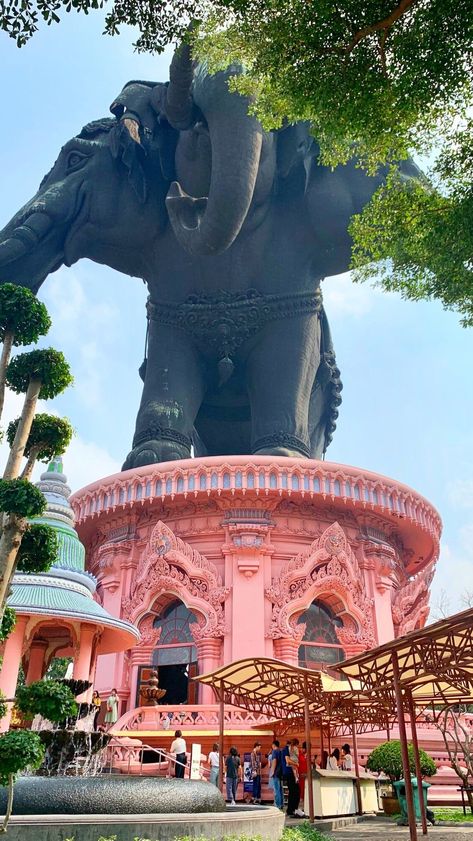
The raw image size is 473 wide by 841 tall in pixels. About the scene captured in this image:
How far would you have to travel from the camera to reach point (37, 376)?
8141 millimetres

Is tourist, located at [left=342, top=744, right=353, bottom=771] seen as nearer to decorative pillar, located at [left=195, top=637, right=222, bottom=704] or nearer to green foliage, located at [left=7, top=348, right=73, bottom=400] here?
decorative pillar, located at [left=195, top=637, right=222, bottom=704]

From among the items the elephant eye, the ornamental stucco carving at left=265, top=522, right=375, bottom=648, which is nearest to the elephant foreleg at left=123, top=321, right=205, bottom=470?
the ornamental stucco carving at left=265, top=522, right=375, bottom=648

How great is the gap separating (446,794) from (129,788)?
11.8 metres

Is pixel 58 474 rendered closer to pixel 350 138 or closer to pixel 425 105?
pixel 350 138

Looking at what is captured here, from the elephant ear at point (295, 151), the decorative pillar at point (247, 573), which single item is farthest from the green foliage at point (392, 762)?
the elephant ear at point (295, 151)

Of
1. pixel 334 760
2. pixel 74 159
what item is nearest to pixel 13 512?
pixel 334 760

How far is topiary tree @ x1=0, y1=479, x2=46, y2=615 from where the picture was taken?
706 cm

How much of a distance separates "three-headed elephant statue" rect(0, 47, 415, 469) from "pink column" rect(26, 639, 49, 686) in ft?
24.2

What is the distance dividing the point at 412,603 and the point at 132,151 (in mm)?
15330

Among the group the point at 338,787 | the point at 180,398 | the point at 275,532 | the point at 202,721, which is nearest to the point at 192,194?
the point at 180,398

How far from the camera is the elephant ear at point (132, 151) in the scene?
23156 millimetres

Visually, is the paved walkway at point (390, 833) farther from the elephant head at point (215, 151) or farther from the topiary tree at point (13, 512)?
the elephant head at point (215, 151)

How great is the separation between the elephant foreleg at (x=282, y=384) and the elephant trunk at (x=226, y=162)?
4.18 metres

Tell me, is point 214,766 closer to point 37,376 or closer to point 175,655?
point 175,655
